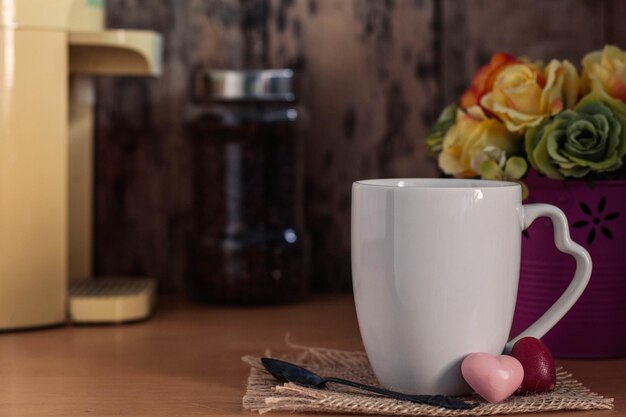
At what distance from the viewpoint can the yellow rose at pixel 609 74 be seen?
875 millimetres

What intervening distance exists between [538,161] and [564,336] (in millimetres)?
162

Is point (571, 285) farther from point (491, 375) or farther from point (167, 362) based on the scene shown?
point (167, 362)

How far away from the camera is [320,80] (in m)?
1.25

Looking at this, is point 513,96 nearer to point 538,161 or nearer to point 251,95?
point 538,161

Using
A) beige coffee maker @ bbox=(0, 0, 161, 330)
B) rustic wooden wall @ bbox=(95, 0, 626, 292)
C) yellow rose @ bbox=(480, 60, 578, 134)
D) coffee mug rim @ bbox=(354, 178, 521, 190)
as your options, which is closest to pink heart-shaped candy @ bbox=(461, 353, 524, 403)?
coffee mug rim @ bbox=(354, 178, 521, 190)

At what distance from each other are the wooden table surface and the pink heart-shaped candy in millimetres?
41

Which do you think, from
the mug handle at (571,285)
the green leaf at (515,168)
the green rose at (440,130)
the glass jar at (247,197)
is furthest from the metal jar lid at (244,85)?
the mug handle at (571,285)

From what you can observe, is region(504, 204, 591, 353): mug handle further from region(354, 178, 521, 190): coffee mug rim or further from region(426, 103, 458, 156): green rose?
region(426, 103, 458, 156): green rose

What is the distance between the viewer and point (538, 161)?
33.4 inches

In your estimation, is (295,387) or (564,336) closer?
(295,387)

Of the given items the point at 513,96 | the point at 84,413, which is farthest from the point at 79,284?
the point at 513,96

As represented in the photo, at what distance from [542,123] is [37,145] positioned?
0.49 m

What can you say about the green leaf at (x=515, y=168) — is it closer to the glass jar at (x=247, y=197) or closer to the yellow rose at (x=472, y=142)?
the yellow rose at (x=472, y=142)

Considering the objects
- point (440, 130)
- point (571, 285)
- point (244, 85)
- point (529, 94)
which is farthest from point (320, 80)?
point (571, 285)
